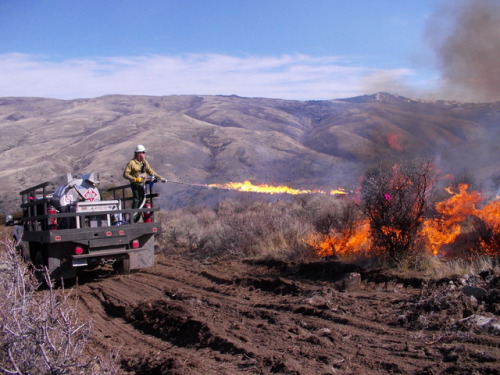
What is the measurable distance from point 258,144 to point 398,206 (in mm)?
46991

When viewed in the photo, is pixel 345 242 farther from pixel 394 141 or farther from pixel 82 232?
pixel 394 141

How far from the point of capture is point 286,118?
82.1 m

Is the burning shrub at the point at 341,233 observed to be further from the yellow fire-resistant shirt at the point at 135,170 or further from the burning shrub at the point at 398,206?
the yellow fire-resistant shirt at the point at 135,170

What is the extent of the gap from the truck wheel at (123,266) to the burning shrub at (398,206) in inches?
226

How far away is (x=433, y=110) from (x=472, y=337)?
47.6 meters

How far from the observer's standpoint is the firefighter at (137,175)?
474 inches

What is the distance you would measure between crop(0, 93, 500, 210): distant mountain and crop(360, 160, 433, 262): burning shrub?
1721 cm

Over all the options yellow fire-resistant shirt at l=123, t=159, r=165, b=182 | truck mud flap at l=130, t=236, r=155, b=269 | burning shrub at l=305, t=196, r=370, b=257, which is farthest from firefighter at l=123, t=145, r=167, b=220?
burning shrub at l=305, t=196, r=370, b=257

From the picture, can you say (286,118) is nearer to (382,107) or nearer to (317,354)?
(382,107)

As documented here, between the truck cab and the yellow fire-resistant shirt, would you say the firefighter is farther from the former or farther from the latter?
the truck cab

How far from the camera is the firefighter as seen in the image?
12.0 meters

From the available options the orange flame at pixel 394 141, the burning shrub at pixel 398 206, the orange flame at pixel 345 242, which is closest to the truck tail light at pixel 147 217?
the orange flame at pixel 345 242

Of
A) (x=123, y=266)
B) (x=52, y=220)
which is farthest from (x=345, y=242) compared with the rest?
(x=52, y=220)

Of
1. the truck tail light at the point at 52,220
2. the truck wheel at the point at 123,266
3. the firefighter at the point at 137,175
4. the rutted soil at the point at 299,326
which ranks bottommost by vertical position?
the truck wheel at the point at 123,266
